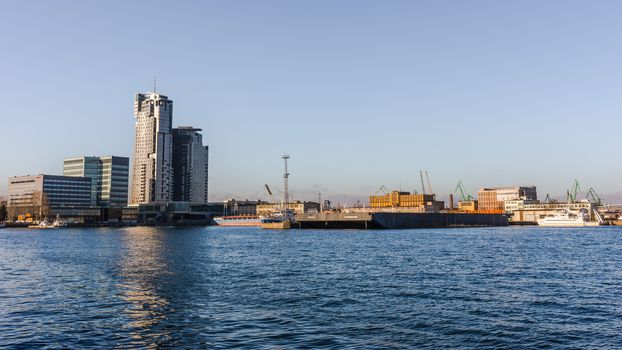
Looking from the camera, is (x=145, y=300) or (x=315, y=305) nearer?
(x=315, y=305)

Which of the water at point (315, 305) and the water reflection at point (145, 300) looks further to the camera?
the water reflection at point (145, 300)

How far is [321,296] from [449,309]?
1105cm

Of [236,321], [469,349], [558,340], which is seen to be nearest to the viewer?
[469,349]

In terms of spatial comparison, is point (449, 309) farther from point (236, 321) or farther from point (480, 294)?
point (236, 321)

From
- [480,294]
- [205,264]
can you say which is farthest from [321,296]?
[205,264]

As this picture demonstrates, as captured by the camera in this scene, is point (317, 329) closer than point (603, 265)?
Yes

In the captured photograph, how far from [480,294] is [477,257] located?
37.6 meters

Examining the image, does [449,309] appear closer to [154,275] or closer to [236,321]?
[236,321]

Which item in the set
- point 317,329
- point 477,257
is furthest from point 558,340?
point 477,257

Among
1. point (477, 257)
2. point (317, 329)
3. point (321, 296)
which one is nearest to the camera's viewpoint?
point (317, 329)

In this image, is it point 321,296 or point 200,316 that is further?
point 321,296

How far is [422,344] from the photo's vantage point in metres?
28.8

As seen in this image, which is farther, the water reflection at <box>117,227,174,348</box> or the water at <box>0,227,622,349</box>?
the water reflection at <box>117,227,174,348</box>

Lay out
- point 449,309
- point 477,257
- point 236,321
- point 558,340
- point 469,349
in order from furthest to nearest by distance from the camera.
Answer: point 477,257
point 449,309
point 236,321
point 558,340
point 469,349
